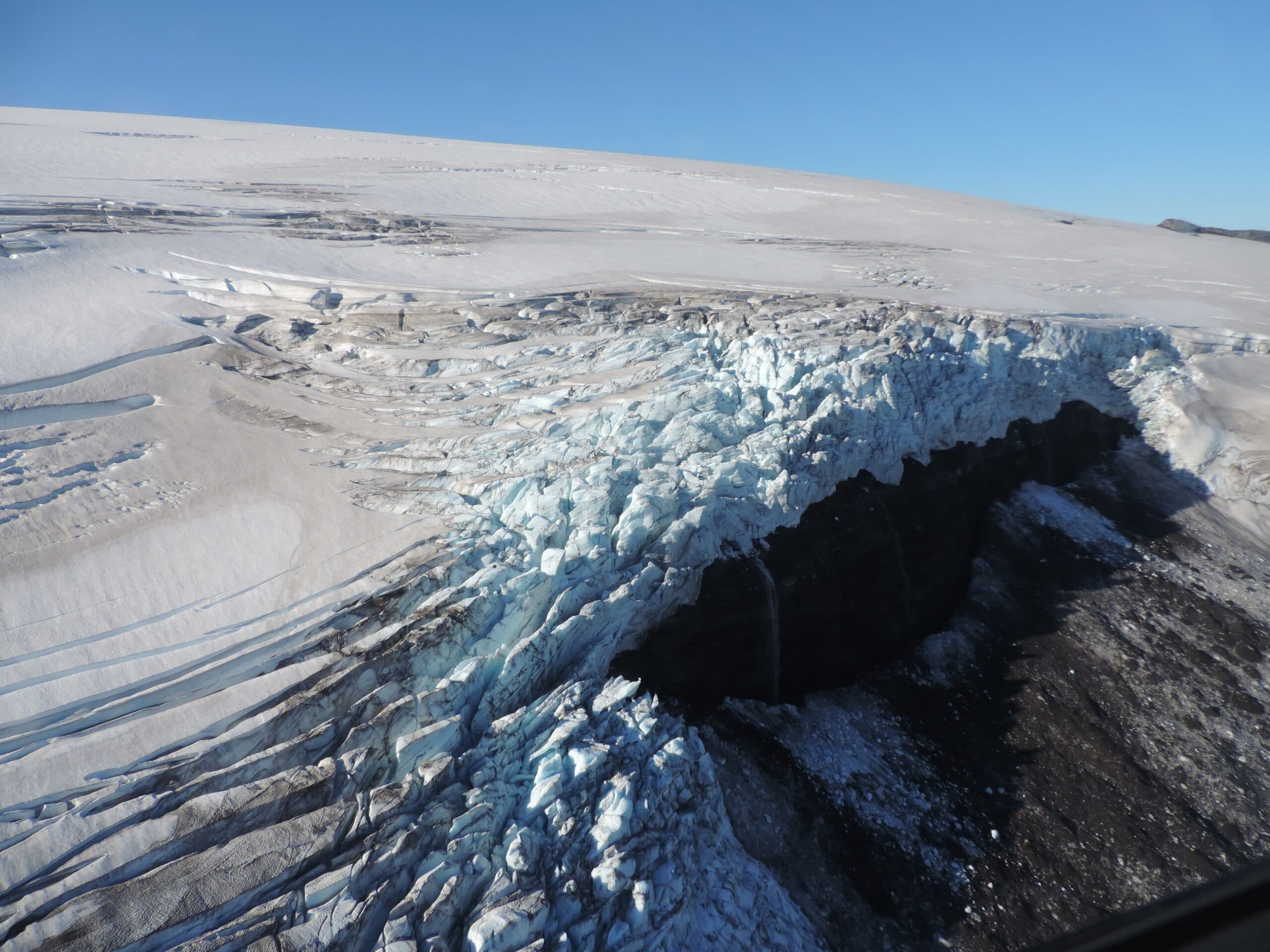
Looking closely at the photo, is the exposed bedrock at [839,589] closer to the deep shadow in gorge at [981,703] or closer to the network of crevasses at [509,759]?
the deep shadow in gorge at [981,703]

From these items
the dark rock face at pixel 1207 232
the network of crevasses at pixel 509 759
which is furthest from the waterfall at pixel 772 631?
the dark rock face at pixel 1207 232

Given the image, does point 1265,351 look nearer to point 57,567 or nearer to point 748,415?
point 748,415

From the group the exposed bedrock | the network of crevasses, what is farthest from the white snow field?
the exposed bedrock

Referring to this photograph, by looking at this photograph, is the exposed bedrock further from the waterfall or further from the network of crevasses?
the network of crevasses

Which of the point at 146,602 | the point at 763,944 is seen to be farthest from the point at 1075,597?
the point at 146,602

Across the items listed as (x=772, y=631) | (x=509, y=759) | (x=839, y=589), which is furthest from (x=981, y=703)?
(x=509, y=759)

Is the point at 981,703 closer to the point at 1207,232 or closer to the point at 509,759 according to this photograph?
the point at 509,759

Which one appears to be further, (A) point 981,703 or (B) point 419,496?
(A) point 981,703

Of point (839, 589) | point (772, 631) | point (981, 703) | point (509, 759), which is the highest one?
point (509, 759)
